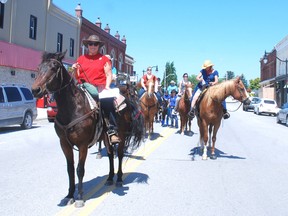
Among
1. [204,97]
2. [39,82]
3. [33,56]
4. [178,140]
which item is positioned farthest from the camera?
[33,56]

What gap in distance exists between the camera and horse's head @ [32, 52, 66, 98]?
4.40 meters

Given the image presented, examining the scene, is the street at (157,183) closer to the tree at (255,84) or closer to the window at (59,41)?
the window at (59,41)

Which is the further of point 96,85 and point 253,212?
point 96,85

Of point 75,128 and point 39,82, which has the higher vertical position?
point 39,82

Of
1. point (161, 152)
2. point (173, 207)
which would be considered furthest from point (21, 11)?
point (173, 207)

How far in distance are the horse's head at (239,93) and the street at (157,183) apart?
1637 millimetres

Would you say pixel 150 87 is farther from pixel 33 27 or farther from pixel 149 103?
pixel 33 27

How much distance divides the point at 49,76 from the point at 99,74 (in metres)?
1.29

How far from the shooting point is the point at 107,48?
155 ft

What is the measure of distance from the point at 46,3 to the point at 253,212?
29.5 m

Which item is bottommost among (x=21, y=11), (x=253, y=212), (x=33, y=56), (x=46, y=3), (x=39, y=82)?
(x=253, y=212)

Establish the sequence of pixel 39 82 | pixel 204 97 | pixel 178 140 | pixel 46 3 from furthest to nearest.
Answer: pixel 46 3 < pixel 178 140 < pixel 204 97 < pixel 39 82

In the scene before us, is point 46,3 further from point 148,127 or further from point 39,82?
point 39,82

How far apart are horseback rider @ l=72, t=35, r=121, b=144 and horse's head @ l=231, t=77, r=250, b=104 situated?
445 cm
